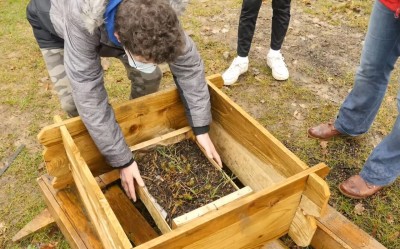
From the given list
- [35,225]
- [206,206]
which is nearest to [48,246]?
[35,225]

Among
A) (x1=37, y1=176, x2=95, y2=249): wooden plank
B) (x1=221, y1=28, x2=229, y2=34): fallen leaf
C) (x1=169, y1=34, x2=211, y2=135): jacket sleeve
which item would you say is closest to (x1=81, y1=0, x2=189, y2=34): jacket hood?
(x1=169, y1=34, x2=211, y2=135): jacket sleeve

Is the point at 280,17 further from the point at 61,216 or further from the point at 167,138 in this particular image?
the point at 61,216

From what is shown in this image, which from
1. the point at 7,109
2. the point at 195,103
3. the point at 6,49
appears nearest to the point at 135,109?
the point at 195,103

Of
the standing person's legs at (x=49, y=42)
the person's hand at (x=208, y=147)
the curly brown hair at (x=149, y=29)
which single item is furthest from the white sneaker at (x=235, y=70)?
the curly brown hair at (x=149, y=29)

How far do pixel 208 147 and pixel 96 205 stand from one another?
2.74 feet

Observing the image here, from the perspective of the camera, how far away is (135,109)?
2535mm

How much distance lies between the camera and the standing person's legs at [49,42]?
2.46 m

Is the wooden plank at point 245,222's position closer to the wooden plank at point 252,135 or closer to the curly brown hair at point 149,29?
the wooden plank at point 252,135

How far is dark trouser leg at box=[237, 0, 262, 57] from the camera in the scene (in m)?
3.70

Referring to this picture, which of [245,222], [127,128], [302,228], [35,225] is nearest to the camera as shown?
[245,222]

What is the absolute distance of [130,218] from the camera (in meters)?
2.49

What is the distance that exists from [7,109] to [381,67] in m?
3.36

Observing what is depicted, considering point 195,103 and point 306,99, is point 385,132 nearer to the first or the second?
point 306,99

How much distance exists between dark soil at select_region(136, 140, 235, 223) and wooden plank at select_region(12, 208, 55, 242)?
0.75m
